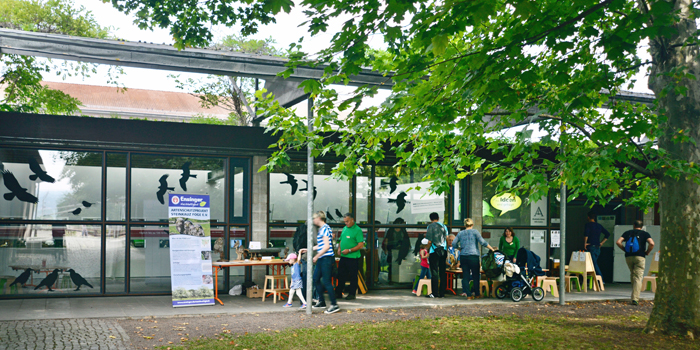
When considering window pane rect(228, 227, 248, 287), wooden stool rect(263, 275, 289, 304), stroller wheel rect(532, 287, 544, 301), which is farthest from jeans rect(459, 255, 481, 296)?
window pane rect(228, 227, 248, 287)

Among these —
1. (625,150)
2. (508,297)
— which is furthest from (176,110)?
(625,150)

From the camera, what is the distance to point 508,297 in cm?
1176

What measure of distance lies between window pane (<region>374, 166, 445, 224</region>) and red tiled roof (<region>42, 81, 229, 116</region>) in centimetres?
3006

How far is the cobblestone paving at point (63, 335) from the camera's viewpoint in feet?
21.2

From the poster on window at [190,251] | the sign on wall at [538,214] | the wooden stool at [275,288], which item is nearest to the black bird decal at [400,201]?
the wooden stool at [275,288]

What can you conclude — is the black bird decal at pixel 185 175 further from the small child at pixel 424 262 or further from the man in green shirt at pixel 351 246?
the small child at pixel 424 262

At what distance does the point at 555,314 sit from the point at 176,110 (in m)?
38.8

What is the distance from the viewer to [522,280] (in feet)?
37.1

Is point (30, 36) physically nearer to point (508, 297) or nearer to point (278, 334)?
point (278, 334)

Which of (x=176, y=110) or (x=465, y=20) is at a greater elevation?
(x=176, y=110)

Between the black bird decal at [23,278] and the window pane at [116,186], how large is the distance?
1.68 metres

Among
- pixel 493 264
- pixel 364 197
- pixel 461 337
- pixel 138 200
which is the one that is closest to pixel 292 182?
pixel 364 197

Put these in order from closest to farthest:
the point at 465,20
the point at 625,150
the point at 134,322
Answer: the point at 465,20 < the point at 625,150 < the point at 134,322

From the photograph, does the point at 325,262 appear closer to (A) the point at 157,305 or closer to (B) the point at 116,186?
(A) the point at 157,305
